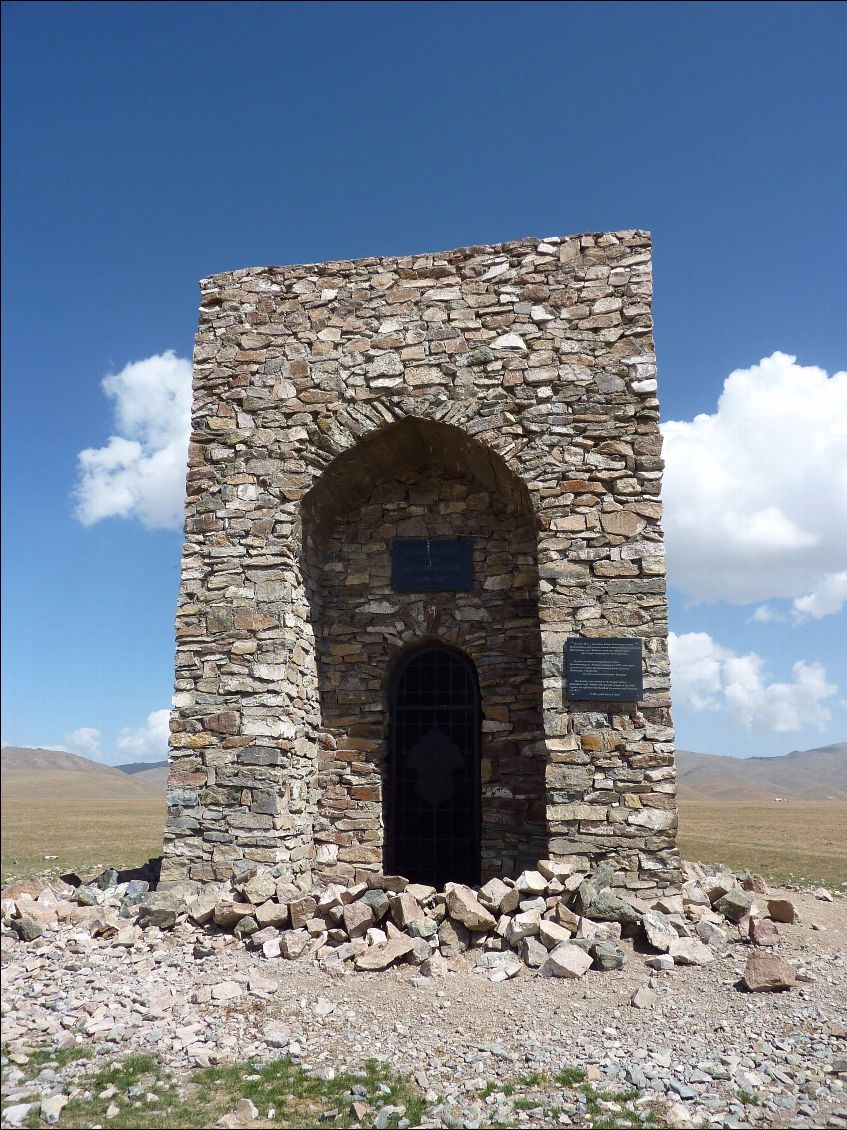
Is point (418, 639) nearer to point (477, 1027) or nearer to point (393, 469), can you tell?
point (393, 469)

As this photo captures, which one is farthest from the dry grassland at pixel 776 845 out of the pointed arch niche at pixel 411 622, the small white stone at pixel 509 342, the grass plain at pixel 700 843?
the small white stone at pixel 509 342

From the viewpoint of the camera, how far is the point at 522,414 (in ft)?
28.6

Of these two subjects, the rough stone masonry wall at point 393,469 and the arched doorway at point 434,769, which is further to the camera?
the arched doorway at point 434,769

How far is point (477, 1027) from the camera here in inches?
202

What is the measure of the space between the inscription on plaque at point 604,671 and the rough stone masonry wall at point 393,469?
13 cm

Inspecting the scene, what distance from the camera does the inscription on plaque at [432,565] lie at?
9.43 meters

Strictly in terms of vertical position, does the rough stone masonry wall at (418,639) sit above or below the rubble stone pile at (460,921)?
above

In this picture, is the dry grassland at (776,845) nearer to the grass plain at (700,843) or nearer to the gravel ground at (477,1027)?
the grass plain at (700,843)

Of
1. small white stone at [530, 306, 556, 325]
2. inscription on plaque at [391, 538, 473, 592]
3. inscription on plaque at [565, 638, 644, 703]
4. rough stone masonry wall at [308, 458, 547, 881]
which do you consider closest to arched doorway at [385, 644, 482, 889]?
rough stone masonry wall at [308, 458, 547, 881]

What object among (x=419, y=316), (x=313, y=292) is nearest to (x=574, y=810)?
(x=419, y=316)

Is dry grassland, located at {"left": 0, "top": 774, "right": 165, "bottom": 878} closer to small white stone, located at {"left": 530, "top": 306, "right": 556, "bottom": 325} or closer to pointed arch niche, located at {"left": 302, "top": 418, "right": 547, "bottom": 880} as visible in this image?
pointed arch niche, located at {"left": 302, "top": 418, "right": 547, "bottom": 880}

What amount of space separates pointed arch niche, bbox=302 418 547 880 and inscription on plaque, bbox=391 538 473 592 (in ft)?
0.31

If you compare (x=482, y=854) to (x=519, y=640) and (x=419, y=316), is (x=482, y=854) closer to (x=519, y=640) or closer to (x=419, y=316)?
(x=519, y=640)

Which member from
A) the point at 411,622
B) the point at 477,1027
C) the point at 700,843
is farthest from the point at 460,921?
the point at 700,843
